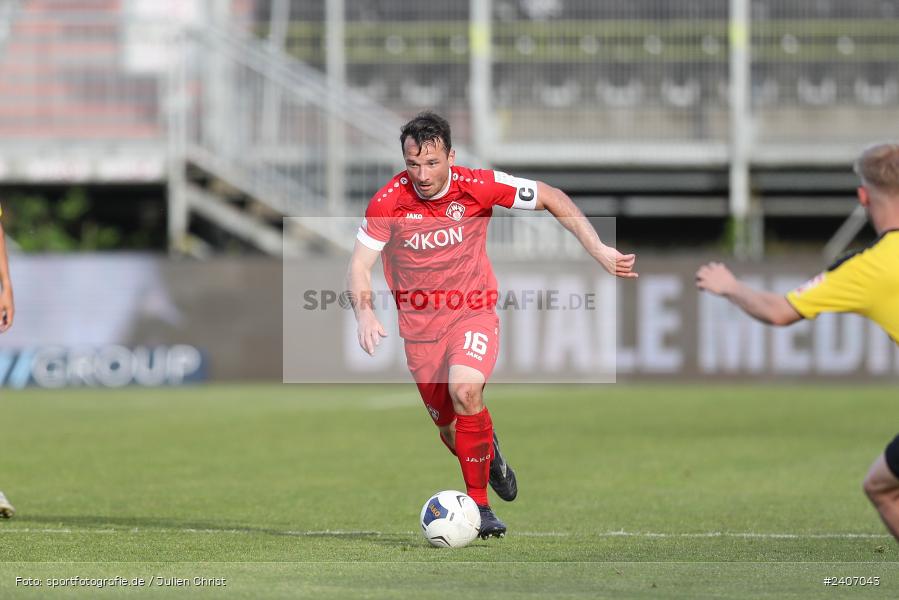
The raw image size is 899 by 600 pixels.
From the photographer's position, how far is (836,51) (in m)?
28.3

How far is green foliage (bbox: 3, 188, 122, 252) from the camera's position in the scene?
2588 centimetres

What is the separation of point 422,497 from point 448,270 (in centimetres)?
259

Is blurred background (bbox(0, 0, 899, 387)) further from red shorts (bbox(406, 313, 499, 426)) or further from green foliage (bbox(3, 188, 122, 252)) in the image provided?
red shorts (bbox(406, 313, 499, 426))

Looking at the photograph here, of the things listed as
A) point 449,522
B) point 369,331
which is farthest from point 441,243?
point 449,522

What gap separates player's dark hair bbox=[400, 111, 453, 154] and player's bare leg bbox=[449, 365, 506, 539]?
120 cm

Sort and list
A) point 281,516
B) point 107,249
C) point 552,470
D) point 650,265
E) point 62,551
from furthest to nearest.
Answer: point 107,249 → point 650,265 → point 552,470 → point 281,516 → point 62,551

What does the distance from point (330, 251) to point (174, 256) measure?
2.52 metres

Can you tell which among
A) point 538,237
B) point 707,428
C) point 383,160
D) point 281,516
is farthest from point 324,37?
point 281,516

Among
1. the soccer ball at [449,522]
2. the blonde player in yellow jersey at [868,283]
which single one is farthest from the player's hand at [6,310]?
the blonde player in yellow jersey at [868,283]

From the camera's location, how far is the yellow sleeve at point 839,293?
5707 millimetres

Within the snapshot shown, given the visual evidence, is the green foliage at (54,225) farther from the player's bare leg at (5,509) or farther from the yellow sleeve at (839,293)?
the yellow sleeve at (839,293)

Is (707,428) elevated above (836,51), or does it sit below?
below

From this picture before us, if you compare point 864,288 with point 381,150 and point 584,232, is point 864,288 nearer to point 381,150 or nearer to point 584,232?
point 584,232

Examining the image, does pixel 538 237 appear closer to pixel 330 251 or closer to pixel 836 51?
pixel 330 251
